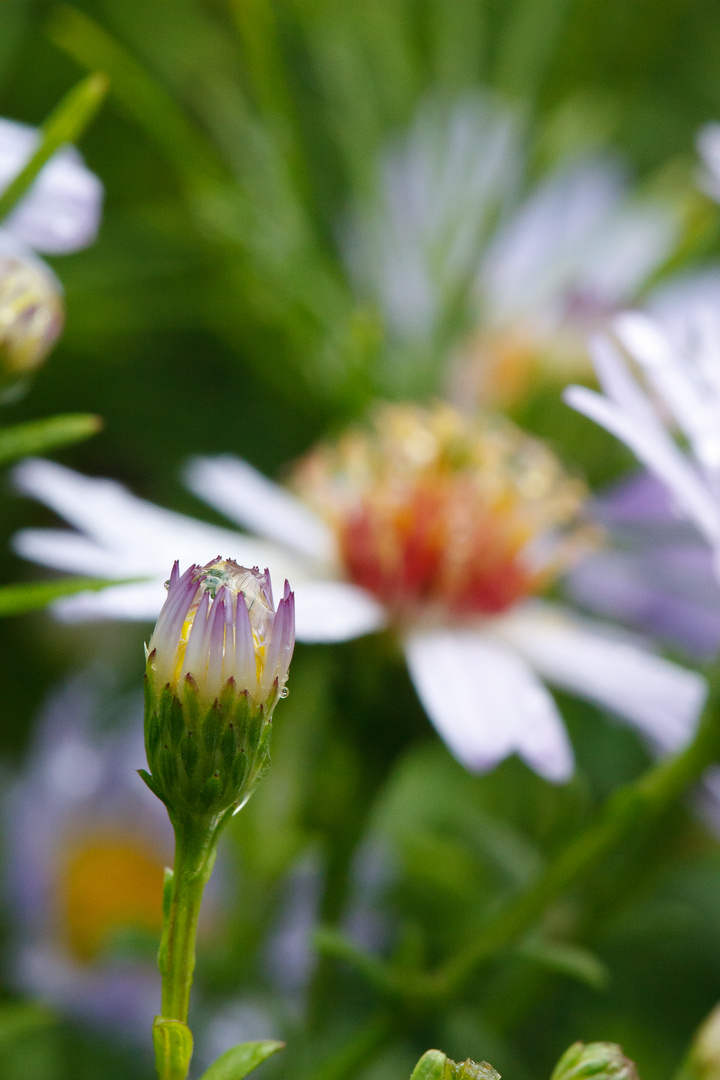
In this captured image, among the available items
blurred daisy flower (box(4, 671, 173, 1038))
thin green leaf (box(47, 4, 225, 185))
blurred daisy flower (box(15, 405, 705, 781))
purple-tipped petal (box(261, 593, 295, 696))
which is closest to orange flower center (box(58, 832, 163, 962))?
blurred daisy flower (box(4, 671, 173, 1038))

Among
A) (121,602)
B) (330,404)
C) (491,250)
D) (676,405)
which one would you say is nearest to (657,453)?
(676,405)

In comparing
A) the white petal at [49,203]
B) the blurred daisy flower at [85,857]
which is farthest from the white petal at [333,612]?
the blurred daisy flower at [85,857]

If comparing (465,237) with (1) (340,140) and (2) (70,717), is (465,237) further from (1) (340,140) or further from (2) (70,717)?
(2) (70,717)

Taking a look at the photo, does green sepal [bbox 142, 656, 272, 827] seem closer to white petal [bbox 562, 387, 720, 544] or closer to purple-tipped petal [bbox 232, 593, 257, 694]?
purple-tipped petal [bbox 232, 593, 257, 694]

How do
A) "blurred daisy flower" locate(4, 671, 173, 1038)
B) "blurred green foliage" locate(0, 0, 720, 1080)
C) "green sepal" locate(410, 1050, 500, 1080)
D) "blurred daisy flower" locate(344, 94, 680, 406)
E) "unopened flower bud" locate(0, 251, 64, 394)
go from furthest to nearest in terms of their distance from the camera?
"blurred daisy flower" locate(344, 94, 680, 406)
"blurred daisy flower" locate(4, 671, 173, 1038)
"blurred green foliage" locate(0, 0, 720, 1080)
"unopened flower bud" locate(0, 251, 64, 394)
"green sepal" locate(410, 1050, 500, 1080)

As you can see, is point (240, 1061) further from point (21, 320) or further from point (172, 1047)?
point (21, 320)

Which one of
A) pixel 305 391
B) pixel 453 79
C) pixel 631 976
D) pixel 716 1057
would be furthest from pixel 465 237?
pixel 716 1057
